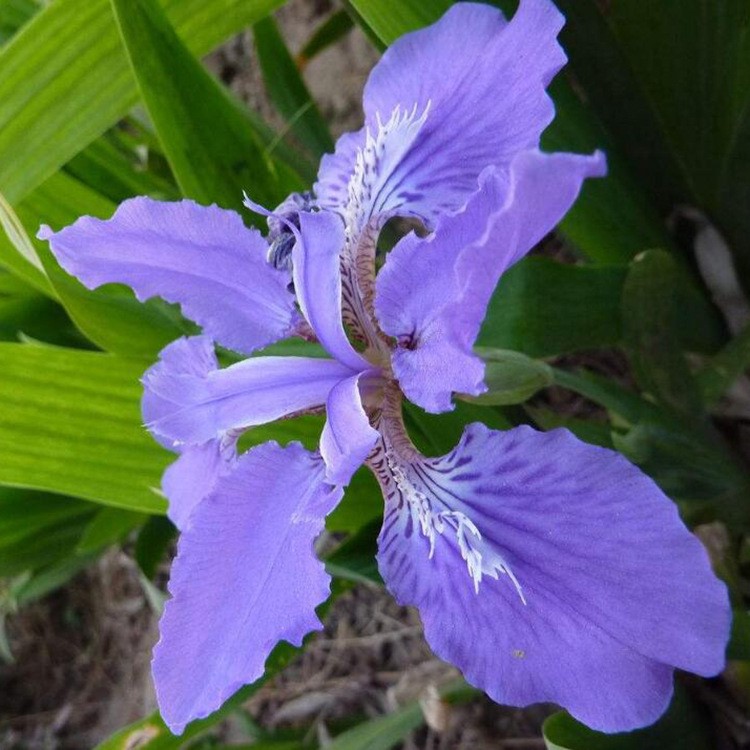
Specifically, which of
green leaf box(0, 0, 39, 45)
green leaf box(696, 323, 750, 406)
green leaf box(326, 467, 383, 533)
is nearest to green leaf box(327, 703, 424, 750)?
green leaf box(326, 467, 383, 533)

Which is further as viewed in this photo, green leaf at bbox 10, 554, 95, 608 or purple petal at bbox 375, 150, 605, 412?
green leaf at bbox 10, 554, 95, 608

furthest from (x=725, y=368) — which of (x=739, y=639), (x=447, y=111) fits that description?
(x=447, y=111)

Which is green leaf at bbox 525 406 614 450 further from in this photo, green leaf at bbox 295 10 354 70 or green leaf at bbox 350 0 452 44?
green leaf at bbox 295 10 354 70

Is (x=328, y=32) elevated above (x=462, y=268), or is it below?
below

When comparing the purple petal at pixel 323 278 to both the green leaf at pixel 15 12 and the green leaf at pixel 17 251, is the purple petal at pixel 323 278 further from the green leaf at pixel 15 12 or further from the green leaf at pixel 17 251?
the green leaf at pixel 15 12

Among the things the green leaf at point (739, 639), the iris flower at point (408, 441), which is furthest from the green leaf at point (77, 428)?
the green leaf at point (739, 639)

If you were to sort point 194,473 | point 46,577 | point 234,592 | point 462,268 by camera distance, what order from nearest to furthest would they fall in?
1. point 462,268
2. point 234,592
3. point 194,473
4. point 46,577

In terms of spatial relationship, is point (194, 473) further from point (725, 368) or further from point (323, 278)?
point (725, 368)

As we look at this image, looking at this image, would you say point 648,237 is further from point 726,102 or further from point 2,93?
point 2,93
